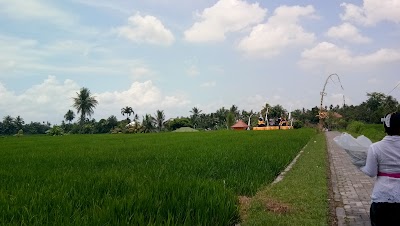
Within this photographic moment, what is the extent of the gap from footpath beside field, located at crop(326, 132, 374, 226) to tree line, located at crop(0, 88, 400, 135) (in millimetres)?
45621

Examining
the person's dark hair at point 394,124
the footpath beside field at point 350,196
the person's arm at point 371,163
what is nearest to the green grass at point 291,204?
the footpath beside field at point 350,196

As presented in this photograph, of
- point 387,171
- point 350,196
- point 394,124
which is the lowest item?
point 350,196

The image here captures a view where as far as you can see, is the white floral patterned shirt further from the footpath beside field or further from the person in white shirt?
the footpath beside field

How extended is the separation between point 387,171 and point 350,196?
306 cm

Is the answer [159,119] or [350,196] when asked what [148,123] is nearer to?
[159,119]

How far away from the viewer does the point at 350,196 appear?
19.4ft

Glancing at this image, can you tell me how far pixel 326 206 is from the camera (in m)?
4.91

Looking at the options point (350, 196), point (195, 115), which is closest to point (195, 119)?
point (195, 115)

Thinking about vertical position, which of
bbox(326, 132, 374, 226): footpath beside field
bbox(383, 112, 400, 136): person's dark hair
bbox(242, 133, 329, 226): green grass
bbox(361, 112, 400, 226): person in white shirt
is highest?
bbox(383, 112, 400, 136): person's dark hair

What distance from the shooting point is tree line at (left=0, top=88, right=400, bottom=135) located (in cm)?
5628

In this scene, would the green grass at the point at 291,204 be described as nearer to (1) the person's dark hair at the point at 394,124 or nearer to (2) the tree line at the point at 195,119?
(1) the person's dark hair at the point at 394,124

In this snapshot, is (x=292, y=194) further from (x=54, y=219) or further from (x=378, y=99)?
(x=378, y=99)

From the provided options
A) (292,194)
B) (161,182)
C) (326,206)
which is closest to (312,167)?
(292,194)

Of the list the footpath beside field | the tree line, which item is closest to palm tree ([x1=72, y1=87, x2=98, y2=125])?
the tree line
